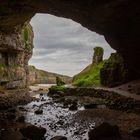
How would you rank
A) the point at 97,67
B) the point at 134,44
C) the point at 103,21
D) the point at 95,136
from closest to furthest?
the point at 95,136 → the point at 103,21 → the point at 134,44 → the point at 97,67

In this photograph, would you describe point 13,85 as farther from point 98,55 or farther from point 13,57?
point 98,55

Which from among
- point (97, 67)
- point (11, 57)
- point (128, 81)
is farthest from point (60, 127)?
point (97, 67)

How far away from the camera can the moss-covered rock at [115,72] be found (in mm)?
33194

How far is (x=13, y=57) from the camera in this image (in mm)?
38688

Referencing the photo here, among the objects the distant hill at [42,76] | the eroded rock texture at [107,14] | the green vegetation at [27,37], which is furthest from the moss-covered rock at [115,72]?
the distant hill at [42,76]

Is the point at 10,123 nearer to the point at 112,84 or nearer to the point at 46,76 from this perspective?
the point at 112,84

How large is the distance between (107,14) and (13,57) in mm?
24211

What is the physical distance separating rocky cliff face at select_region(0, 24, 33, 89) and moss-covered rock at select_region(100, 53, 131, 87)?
41.8 ft

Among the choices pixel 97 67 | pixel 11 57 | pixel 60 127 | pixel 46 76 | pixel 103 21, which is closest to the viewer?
pixel 60 127

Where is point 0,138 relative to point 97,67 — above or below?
below

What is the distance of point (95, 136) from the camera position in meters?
11.1

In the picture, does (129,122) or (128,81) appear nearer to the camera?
(129,122)

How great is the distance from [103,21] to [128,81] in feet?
50.9

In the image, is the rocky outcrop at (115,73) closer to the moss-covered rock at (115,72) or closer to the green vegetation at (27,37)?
the moss-covered rock at (115,72)
